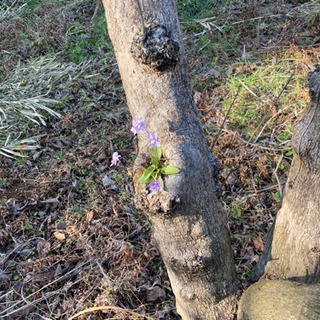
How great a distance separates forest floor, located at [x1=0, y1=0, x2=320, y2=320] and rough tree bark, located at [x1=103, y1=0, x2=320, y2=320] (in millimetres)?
281

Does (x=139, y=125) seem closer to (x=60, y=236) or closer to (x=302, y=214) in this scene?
(x=302, y=214)

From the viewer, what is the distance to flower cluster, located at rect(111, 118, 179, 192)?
1.45m

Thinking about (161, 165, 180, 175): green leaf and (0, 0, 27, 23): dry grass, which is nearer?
(161, 165, 180, 175): green leaf

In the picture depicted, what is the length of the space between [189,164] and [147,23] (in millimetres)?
650

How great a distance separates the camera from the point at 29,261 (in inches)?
113

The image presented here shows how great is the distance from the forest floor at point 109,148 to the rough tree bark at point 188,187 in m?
0.28

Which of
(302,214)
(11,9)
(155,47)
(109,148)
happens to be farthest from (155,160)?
(11,9)

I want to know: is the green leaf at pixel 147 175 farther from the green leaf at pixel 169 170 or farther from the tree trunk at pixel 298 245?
the tree trunk at pixel 298 245

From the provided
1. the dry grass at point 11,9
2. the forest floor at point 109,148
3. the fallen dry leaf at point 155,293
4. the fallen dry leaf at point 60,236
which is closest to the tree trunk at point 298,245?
the forest floor at point 109,148

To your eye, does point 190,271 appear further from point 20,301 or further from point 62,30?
point 62,30

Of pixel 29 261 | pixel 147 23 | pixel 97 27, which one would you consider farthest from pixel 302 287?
pixel 97 27

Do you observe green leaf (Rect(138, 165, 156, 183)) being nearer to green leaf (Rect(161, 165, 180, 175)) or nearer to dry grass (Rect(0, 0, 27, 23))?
green leaf (Rect(161, 165, 180, 175))

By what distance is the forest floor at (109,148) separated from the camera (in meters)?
2.62

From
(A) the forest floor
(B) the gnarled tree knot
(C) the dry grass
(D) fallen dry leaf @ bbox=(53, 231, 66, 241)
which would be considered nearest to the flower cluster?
(A) the forest floor
